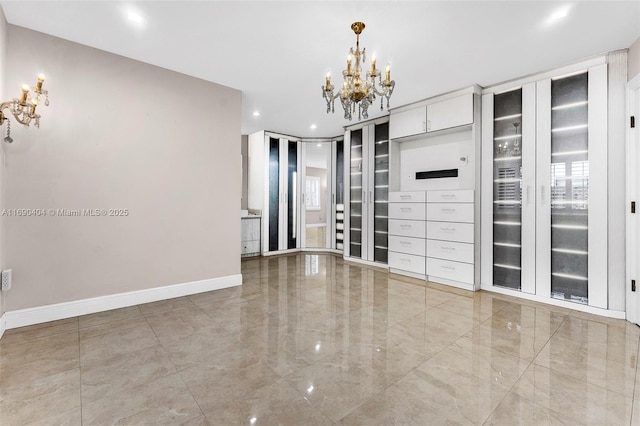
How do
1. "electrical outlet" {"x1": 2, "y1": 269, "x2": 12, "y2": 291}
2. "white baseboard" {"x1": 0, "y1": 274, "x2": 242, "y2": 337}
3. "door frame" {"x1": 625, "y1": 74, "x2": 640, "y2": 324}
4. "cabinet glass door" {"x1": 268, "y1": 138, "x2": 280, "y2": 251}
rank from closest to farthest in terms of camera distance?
"electrical outlet" {"x1": 2, "y1": 269, "x2": 12, "y2": 291}
"white baseboard" {"x1": 0, "y1": 274, "x2": 242, "y2": 337}
"door frame" {"x1": 625, "y1": 74, "x2": 640, "y2": 324}
"cabinet glass door" {"x1": 268, "y1": 138, "x2": 280, "y2": 251}

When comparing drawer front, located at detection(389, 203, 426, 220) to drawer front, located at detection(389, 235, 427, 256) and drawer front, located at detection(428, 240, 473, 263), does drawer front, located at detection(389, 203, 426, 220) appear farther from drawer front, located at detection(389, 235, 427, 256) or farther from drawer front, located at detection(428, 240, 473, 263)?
drawer front, located at detection(428, 240, 473, 263)

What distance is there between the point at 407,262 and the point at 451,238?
84cm

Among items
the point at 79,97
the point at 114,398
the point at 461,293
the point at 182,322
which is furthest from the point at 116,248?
the point at 461,293

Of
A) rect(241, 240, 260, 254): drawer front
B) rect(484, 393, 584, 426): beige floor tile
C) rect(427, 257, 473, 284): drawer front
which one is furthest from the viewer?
rect(241, 240, 260, 254): drawer front

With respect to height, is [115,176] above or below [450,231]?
above

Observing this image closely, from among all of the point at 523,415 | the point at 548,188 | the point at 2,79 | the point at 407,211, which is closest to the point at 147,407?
the point at 523,415

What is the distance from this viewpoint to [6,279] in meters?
2.54

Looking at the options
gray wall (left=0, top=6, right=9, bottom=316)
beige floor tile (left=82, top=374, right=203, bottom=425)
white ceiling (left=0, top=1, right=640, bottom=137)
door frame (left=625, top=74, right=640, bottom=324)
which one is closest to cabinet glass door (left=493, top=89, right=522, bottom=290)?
white ceiling (left=0, top=1, right=640, bottom=137)

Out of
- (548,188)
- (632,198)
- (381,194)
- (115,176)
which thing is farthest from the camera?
(381,194)

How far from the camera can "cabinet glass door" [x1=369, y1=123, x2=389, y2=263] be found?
5.24m

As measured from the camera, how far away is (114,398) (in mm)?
1672

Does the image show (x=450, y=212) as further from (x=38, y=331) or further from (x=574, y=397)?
(x=38, y=331)

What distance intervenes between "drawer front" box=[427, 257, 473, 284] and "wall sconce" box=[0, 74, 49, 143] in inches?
190

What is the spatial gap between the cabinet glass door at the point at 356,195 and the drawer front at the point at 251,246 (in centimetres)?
211
